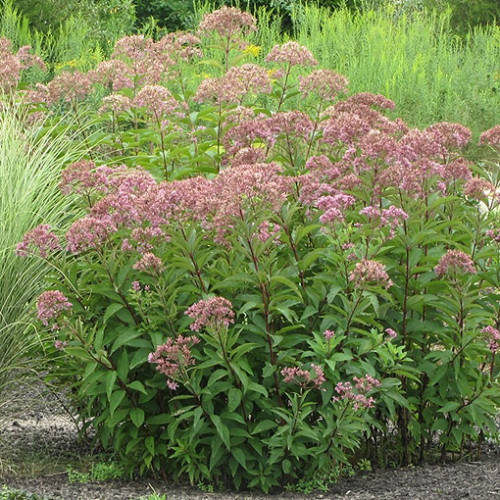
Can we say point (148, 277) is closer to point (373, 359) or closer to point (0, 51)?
point (373, 359)

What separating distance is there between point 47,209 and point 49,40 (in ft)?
28.2

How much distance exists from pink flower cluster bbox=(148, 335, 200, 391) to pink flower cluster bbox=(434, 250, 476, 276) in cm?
99

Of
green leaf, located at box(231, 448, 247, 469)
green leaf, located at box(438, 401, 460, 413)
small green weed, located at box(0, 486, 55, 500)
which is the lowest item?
small green weed, located at box(0, 486, 55, 500)

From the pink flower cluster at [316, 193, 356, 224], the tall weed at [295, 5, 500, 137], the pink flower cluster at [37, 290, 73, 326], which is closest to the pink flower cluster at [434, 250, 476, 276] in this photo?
the pink flower cluster at [316, 193, 356, 224]

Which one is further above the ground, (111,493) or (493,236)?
(493,236)

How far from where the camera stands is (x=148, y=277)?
371cm

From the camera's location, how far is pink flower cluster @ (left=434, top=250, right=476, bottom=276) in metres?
3.53

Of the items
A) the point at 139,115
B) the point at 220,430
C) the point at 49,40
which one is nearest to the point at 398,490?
the point at 220,430

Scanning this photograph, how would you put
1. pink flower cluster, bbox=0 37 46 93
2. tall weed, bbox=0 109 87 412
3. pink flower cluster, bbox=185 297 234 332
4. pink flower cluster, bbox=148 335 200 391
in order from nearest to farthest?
pink flower cluster, bbox=185 297 234 332
pink flower cluster, bbox=148 335 200 391
tall weed, bbox=0 109 87 412
pink flower cluster, bbox=0 37 46 93

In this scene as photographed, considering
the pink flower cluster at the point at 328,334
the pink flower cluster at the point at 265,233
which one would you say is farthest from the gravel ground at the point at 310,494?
the pink flower cluster at the point at 265,233

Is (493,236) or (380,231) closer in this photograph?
(380,231)

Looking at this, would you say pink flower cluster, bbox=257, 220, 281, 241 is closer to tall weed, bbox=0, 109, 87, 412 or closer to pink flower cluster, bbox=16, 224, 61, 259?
pink flower cluster, bbox=16, 224, 61, 259

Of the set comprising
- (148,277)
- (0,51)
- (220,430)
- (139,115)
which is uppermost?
(0,51)

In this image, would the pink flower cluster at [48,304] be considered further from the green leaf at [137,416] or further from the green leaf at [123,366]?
the green leaf at [137,416]
